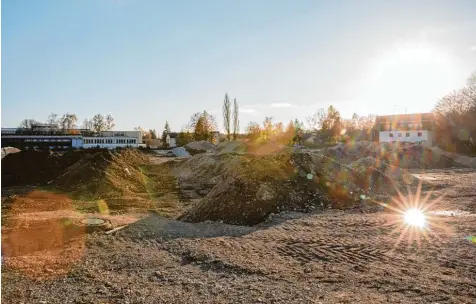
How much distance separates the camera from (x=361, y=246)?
10.2 m

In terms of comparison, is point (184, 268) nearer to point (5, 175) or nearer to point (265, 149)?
point (5, 175)

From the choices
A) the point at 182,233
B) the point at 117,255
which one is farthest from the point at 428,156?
the point at 117,255

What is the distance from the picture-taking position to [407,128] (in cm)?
6475

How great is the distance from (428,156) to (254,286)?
40.3 m

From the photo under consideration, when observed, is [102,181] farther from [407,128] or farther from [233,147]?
[407,128]

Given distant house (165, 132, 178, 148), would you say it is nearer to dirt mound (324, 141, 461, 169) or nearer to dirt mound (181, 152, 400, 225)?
dirt mound (324, 141, 461, 169)

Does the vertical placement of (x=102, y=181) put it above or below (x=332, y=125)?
below

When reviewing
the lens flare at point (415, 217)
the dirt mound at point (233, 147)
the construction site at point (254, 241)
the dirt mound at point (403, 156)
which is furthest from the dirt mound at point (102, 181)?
the dirt mound at point (233, 147)

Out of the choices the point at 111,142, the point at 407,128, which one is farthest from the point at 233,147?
the point at 111,142

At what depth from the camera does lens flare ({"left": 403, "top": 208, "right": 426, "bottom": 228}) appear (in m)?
13.1

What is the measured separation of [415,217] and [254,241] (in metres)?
7.04

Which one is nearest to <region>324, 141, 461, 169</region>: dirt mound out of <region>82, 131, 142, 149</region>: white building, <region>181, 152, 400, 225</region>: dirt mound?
<region>181, 152, 400, 225</region>: dirt mound

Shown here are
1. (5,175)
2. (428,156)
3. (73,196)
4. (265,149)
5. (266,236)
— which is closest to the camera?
(266,236)

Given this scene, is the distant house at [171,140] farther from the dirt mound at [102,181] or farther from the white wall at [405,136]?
the dirt mound at [102,181]
